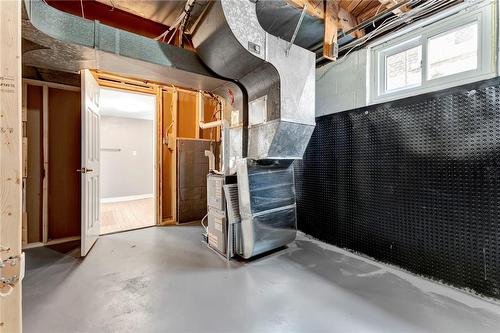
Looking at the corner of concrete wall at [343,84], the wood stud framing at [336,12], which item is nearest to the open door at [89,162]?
the wood stud framing at [336,12]

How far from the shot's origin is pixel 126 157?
21.1ft

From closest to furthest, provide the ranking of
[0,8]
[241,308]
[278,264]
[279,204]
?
[0,8], [241,308], [278,264], [279,204]

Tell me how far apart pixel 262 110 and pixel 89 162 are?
215 cm

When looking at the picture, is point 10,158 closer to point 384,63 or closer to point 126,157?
point 384,63

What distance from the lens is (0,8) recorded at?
96 cm

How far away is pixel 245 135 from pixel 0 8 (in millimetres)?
2112

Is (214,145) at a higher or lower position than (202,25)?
lower

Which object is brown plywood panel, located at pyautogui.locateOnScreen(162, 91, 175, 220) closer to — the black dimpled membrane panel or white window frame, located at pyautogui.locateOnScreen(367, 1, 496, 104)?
the black dimpled membrane panel

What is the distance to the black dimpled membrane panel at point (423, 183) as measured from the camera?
177 centimetres

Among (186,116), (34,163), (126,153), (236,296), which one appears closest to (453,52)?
(236,296)

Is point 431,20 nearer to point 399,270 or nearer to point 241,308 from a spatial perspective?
point 399,270

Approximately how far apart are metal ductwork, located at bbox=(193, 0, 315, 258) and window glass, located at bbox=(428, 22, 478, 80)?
3.64ft

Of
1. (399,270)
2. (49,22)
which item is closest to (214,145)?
(49,22)

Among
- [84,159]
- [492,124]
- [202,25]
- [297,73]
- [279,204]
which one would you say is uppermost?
[202,25]
